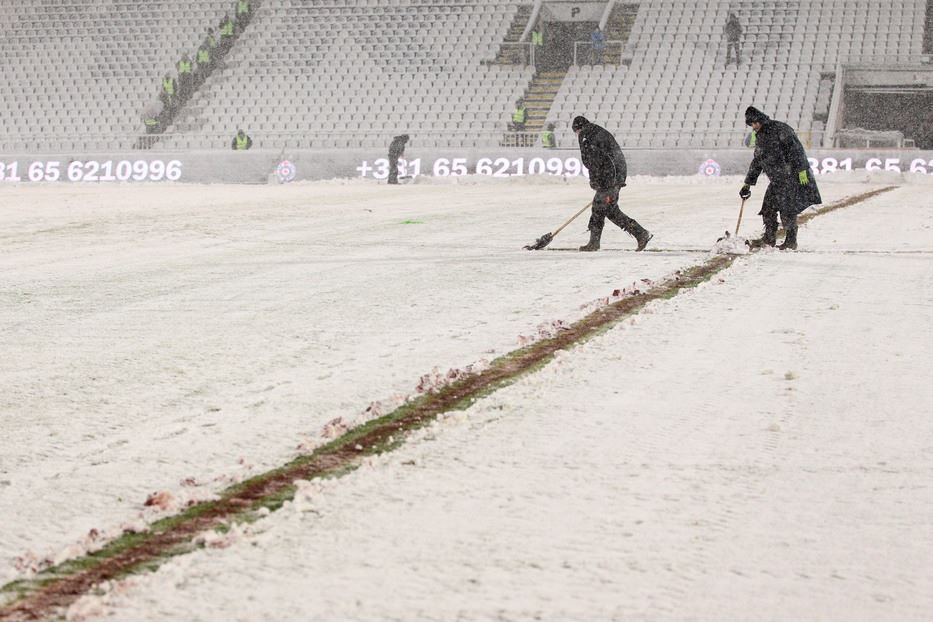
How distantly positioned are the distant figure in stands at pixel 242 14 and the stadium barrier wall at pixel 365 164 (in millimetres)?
14955

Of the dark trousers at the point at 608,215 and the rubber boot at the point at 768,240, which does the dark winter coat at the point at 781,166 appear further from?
the dark trousers at the point at 608,215

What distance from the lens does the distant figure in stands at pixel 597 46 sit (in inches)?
1692

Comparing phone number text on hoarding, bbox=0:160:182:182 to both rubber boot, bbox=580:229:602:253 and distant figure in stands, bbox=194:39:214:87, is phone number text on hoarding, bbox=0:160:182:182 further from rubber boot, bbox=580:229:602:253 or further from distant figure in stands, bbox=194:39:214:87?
rubber boot, bbox=580:229:602:253

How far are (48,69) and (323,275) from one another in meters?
39.1

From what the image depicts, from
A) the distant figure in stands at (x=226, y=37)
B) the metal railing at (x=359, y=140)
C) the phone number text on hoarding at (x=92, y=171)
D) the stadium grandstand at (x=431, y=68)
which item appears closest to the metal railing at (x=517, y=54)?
the stadium grandstand at (x=431, y=68)

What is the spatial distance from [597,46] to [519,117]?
5273 millimetres

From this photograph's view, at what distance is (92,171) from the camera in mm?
33938

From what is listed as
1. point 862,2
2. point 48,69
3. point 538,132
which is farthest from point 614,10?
point 48,69

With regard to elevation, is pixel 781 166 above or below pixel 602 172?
above

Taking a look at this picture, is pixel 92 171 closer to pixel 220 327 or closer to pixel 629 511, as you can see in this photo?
pixel 220 327

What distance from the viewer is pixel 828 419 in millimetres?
5109

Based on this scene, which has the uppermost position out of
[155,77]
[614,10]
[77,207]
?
[614,10]

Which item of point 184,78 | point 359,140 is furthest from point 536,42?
point 184,78

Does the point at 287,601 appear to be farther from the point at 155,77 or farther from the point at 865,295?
the point at 155,77
